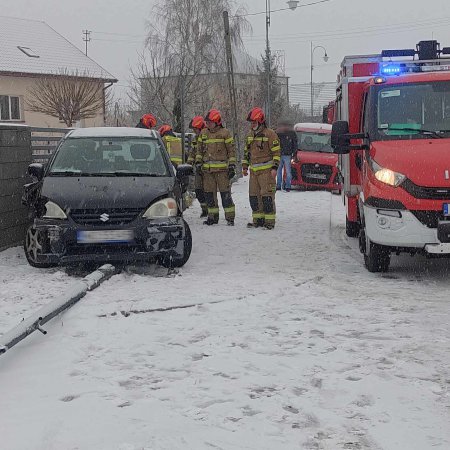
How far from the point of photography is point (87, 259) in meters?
7.20

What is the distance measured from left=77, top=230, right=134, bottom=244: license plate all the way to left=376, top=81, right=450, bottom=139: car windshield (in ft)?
9.67

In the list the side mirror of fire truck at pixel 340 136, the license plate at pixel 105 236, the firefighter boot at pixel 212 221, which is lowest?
the firefighter boot at pixel 212 221

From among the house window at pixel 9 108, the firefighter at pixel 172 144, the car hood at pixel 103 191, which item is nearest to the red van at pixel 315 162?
the firefighter at pixel 172 144

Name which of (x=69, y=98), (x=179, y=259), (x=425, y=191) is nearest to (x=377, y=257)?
(x=425, y=191)

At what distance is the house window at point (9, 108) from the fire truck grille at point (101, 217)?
30.8 meters

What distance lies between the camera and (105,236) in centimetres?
719

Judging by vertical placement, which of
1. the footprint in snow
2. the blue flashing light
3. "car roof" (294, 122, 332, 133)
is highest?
the blue flashing light

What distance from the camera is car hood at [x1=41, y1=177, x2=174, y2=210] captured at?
7.27 metres

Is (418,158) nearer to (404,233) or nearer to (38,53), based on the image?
(404,233)

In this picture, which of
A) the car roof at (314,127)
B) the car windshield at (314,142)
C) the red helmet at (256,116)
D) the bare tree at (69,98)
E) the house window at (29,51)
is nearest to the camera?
the red helmet at (256,116)

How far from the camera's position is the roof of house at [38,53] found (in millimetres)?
36500

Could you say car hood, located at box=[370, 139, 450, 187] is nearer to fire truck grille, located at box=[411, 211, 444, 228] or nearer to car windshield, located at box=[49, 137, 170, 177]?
fire truck grille, located at box=[411, 211, 444, 228]

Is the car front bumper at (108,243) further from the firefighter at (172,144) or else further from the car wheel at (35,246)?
the firefighter at (172,144)

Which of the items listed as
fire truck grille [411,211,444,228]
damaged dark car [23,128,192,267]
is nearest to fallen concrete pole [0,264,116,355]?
damaged dark car [23,128,192,267]
